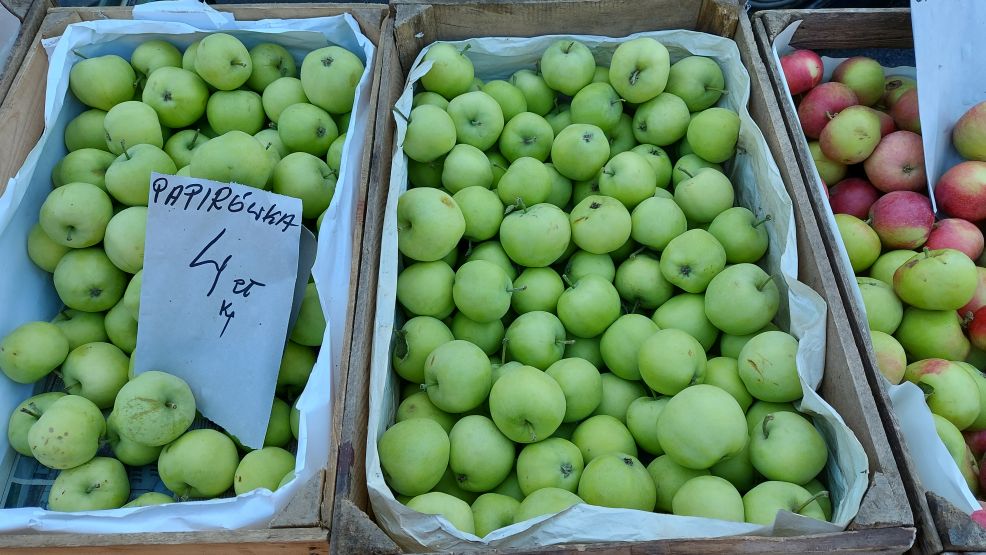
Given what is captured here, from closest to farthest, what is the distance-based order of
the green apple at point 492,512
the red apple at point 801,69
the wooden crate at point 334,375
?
the wooden crate at point 334,375 < the green apple at point 492,512 < the red apple at point 801,69

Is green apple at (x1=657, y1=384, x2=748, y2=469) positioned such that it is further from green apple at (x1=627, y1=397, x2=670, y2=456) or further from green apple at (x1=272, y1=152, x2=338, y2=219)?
green apple at (x1=272, y1=152, x2=338, y2=219)

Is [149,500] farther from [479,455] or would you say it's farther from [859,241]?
[859,241]

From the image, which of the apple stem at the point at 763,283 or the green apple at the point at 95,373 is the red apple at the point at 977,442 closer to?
the apple stem at the point at 763,283

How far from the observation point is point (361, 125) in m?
1.89

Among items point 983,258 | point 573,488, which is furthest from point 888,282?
point 573,488

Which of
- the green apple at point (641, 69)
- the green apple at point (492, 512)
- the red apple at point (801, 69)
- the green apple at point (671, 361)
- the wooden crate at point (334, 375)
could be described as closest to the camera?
the wooden crate at point (334, 375)

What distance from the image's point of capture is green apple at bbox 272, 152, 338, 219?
5.70ft

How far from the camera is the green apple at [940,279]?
61.0 inches

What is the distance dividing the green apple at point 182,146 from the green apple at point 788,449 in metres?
1.68

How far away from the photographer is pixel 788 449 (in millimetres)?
1332

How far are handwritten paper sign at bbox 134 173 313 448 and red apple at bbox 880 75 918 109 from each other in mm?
1859

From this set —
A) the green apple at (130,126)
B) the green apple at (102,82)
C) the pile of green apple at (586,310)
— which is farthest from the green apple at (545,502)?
the green apple at (102,82)

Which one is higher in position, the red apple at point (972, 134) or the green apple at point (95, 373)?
the red apple at point (972, 134)

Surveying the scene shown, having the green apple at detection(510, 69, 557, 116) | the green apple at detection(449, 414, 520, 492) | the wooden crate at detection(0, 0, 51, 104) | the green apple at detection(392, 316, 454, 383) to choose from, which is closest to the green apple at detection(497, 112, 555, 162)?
the green apple at detection(510, 69, 557, 116)
